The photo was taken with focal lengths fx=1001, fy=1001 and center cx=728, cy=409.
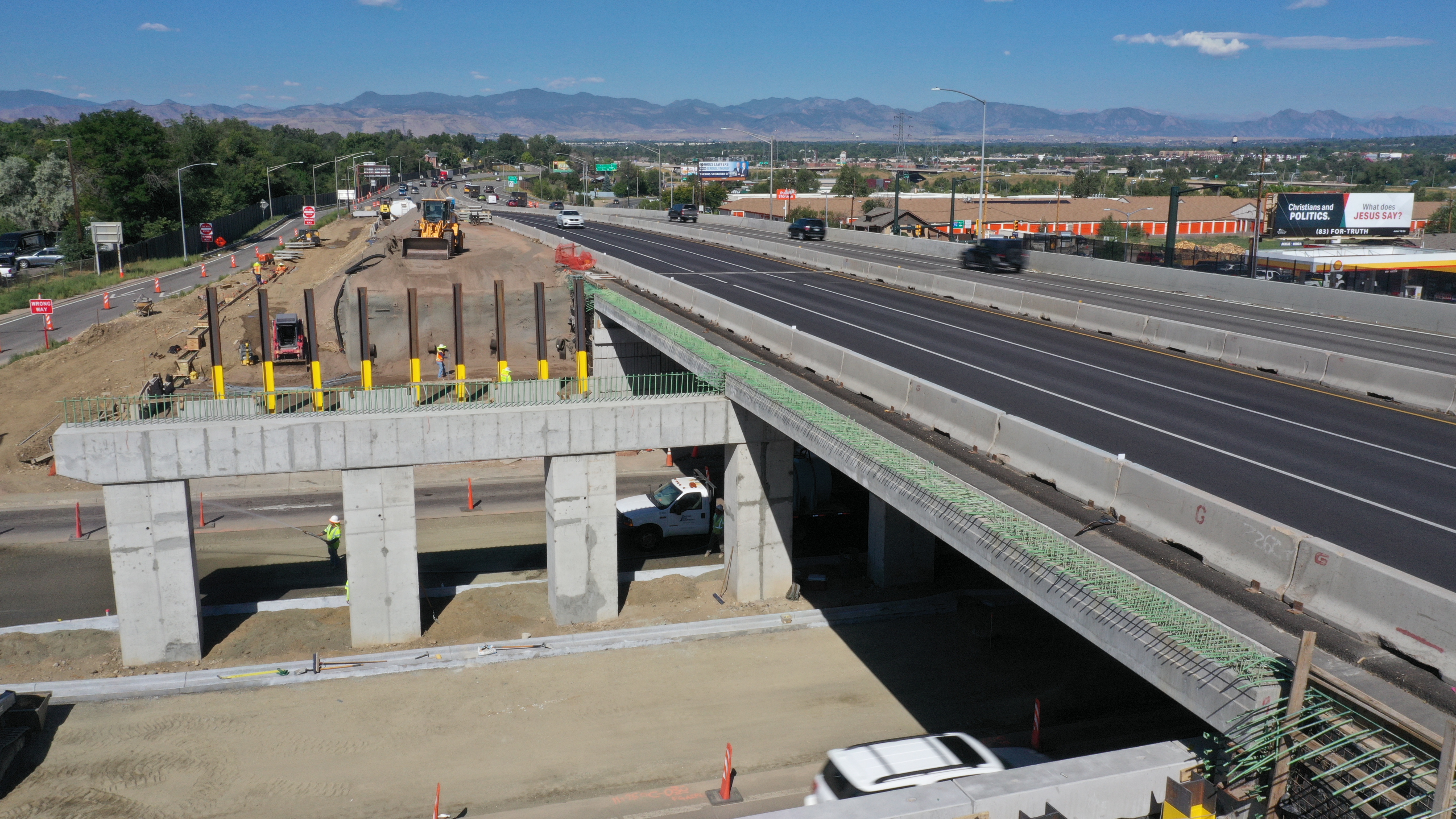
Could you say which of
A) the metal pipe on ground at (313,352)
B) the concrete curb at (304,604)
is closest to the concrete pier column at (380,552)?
the concrete curb at (304,604)

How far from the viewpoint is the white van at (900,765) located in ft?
42.3

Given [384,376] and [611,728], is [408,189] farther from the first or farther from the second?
[611,728]

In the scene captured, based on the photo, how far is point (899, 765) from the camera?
13.3 meters

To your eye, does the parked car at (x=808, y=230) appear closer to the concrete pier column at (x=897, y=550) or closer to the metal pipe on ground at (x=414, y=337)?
the metal pipe on ground at (x=414, y=337)

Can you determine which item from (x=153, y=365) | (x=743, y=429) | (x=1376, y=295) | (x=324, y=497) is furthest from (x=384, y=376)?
(x=1376, y=295)

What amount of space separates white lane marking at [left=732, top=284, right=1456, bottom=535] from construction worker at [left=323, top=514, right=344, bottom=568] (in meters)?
15.0

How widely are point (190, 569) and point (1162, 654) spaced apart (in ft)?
63.6

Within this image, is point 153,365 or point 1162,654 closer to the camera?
point 1162,654

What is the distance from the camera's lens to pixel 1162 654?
935 centimetres

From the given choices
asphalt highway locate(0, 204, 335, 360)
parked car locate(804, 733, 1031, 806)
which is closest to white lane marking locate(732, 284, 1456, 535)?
parked car locate(804, 733, 1031, 806)

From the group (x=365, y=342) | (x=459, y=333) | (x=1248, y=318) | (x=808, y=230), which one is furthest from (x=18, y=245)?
(x=1248, y=318)

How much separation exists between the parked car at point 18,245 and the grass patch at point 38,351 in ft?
100

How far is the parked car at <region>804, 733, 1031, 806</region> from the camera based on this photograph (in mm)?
12898

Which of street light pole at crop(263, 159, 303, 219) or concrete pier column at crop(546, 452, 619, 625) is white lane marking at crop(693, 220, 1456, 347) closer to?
concrete pier column at crop(546, 452, 619, 625)
